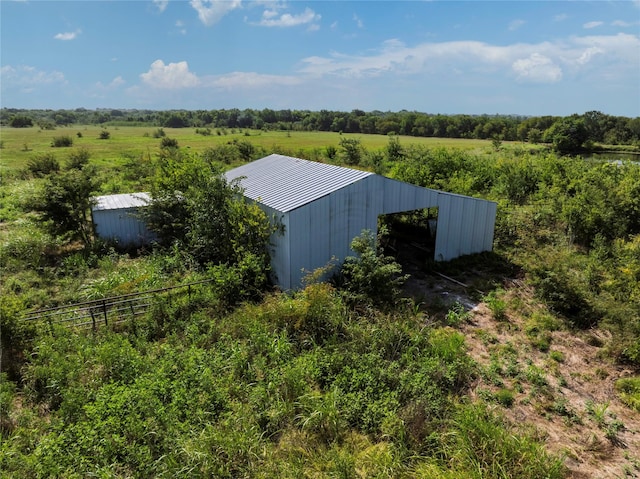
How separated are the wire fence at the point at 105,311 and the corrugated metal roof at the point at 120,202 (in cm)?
591

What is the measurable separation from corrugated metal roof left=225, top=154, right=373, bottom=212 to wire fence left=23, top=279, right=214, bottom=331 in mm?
3435

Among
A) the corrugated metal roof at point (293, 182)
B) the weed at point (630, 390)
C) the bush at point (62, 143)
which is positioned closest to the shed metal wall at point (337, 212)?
the corrugated metal roof at point (293, 182)

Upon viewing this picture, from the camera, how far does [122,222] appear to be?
15.7 metres

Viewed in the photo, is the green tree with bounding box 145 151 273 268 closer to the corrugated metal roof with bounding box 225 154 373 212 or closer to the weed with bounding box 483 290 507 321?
the corrugated metal roof with bounding box 225 154 373 212

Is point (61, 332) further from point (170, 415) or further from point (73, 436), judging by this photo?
point (170, 415)

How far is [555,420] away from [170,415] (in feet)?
21.9

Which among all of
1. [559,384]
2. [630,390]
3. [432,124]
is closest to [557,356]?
[559,384]

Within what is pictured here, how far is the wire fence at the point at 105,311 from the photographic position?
9.30 metres

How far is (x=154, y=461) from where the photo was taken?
5688 mm

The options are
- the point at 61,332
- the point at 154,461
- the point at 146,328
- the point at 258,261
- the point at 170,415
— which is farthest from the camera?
the point at 258,261

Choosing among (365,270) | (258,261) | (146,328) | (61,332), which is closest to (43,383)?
(61,332)

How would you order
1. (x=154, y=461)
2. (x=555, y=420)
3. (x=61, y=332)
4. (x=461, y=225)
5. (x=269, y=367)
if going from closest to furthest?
(x=154, y=461) < (x=555, y=420) < (x=269, y=367) < (x=61, y=332) < (x=461, y=225)

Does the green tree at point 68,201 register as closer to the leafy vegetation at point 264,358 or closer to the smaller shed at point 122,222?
the leafy vegetation at point 264,358

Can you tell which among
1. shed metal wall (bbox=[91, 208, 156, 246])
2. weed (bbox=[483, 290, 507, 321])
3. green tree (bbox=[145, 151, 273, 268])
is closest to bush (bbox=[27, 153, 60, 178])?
shed metal wall (bbox=[91, 208, 156, 246])
